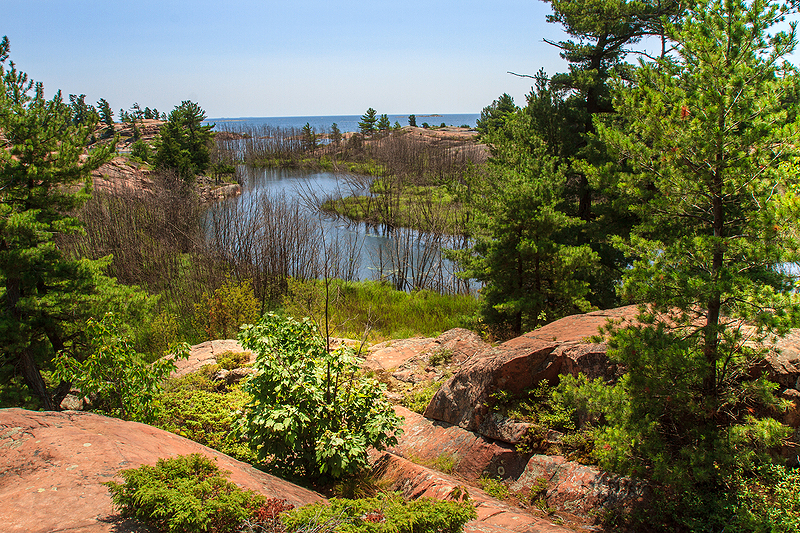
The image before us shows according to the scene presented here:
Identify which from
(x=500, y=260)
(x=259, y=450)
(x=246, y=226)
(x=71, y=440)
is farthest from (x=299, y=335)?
(x=246, y=226)

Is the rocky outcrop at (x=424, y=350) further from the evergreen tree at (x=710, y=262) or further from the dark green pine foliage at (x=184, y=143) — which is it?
the dark green pine foliage at (x=184, y=143)

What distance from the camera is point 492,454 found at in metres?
5.28

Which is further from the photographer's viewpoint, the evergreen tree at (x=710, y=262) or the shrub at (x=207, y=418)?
the shrub at (x=207, y=418)

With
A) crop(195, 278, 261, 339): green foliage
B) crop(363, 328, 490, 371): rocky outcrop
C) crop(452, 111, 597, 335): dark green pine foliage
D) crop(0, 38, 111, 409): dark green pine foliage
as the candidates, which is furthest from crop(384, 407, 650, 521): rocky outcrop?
crop(195, 278, 261, 339): green foliage

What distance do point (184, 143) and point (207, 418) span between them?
22.8 m

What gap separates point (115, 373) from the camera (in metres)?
5.09

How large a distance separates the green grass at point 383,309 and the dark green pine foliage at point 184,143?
11.7m

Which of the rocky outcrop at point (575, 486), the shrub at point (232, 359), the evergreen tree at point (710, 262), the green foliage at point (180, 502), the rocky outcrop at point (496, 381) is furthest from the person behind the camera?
the shrub at point (232, 359)

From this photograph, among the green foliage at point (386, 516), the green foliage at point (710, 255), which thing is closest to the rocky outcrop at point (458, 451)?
the green foliage at point (710, 255)

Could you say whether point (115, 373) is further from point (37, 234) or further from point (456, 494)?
point (456, 494)

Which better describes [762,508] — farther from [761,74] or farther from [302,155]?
→ [302,155]

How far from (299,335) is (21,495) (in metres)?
2.44

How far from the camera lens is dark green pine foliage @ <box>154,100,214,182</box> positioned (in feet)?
→ 76.3

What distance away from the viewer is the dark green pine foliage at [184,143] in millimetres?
23250
